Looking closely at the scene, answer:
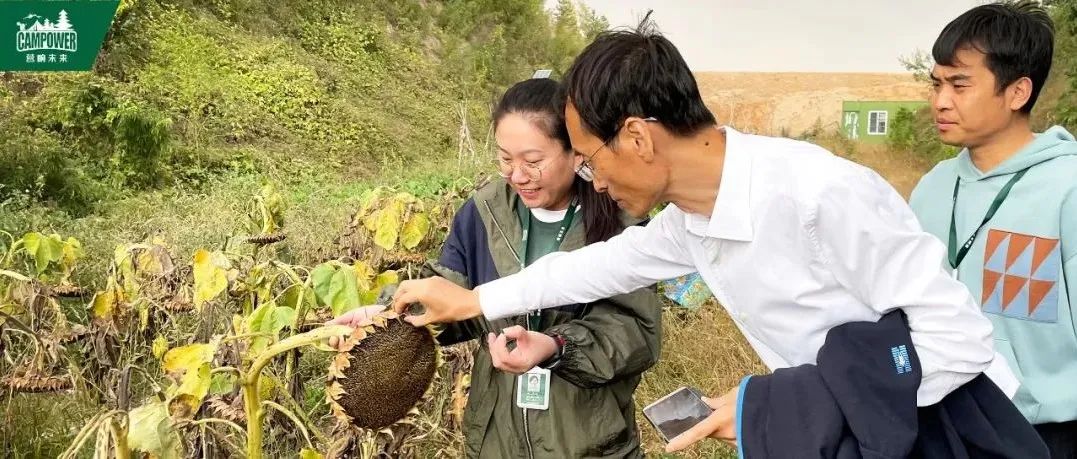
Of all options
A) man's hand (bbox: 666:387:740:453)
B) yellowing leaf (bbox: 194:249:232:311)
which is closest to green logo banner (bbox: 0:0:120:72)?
yellowing leaf (bbox: 194:249:232:311)

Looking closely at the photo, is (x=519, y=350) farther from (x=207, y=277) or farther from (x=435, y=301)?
(x=207, y=277)

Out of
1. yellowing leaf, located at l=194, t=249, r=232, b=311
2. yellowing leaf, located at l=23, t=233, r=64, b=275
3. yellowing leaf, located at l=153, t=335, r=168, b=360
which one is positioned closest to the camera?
yellowing leaf, located at l=194, t=249, r=232, b=311

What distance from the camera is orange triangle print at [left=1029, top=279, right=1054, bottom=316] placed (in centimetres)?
192

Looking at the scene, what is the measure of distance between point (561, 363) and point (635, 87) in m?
0.61

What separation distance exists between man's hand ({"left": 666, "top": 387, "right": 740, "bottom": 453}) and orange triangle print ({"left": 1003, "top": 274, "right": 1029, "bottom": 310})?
37.3 inches

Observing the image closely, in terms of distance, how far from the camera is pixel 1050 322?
6.33ft

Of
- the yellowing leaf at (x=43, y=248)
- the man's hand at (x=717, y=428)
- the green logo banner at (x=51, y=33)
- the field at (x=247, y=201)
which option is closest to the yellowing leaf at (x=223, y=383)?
the field at (x=247, y=201)

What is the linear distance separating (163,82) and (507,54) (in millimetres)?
7589

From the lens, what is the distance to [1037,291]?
194cm

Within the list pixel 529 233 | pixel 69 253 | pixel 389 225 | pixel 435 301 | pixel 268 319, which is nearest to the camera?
pixel 435 301

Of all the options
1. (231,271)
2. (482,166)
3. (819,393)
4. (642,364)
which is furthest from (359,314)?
(482,166)

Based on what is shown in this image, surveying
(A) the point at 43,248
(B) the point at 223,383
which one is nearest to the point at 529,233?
(B) the point at 223,383

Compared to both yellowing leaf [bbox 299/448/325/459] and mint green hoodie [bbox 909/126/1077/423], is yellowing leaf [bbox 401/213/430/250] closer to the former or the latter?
yellowing leaf [bbox 299/448/325/459]

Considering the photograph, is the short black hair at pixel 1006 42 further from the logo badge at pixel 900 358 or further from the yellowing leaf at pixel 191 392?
the yellowing leaf at pixel 191 392
